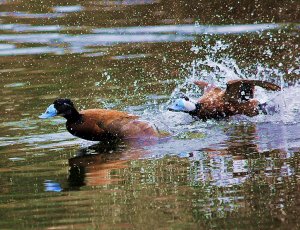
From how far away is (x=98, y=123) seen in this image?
34.1ft

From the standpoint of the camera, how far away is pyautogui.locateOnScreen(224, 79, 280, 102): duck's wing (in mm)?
11430

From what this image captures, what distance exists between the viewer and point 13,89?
1262 centimetres

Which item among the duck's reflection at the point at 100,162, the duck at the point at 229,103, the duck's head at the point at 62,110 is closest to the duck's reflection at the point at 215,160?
the duck's reflection at the point at 100,162

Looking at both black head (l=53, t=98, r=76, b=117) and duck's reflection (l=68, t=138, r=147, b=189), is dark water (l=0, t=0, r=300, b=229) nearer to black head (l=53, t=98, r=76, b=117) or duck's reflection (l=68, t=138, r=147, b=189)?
duck's reflection (l=68, t=138, r=147, b=189)

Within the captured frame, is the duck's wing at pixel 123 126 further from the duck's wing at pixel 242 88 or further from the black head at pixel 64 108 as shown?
the duck's wing at pixel 242 88

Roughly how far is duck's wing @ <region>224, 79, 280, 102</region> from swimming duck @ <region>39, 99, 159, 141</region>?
1357mm

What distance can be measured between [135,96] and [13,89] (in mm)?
1549

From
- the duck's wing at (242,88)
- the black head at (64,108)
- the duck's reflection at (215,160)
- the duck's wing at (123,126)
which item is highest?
the black head at (64,108)

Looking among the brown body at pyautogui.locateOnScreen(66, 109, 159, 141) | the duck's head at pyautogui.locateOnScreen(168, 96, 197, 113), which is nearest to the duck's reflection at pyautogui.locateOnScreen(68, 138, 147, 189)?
the brown body at pyautogui.locateOnScreen(66, 109, 159, 141)

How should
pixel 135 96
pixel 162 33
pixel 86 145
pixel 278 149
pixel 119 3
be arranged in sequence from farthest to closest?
pixel 119 3 → pixel 162 33 → pixel 135 96 → pixel 86 145 → pixel 278 149

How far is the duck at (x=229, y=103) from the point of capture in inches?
449

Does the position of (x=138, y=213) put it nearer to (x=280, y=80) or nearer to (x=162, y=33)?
(x=280, y=80)

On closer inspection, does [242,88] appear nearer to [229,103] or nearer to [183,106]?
[229,103]

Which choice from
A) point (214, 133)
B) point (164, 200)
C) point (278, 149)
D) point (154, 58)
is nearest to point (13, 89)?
point (154, 58)
